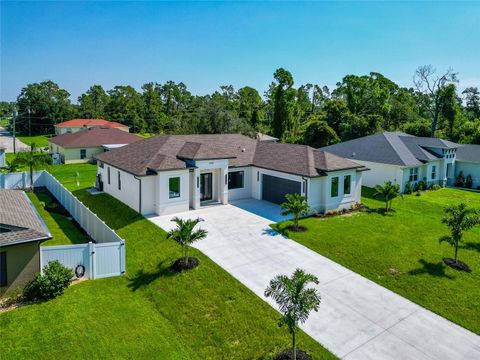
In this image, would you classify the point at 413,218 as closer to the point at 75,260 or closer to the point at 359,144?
the point at 359,144

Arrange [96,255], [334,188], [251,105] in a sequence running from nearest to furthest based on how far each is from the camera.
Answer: [96,255] → [334,188] → [251,105]

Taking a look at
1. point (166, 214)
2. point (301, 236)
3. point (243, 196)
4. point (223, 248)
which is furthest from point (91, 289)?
point (243, 196)

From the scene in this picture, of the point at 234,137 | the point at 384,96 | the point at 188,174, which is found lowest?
the point at 188,174

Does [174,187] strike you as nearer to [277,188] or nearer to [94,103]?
[277,188]

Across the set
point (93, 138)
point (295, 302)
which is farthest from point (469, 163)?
point (93, 138)

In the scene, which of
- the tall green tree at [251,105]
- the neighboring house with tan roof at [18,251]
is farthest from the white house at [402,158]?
the tall green tree at [251,105]

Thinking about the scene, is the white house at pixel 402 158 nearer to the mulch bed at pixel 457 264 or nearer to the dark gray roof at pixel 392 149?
the dark gray roof at pixel 392 149
